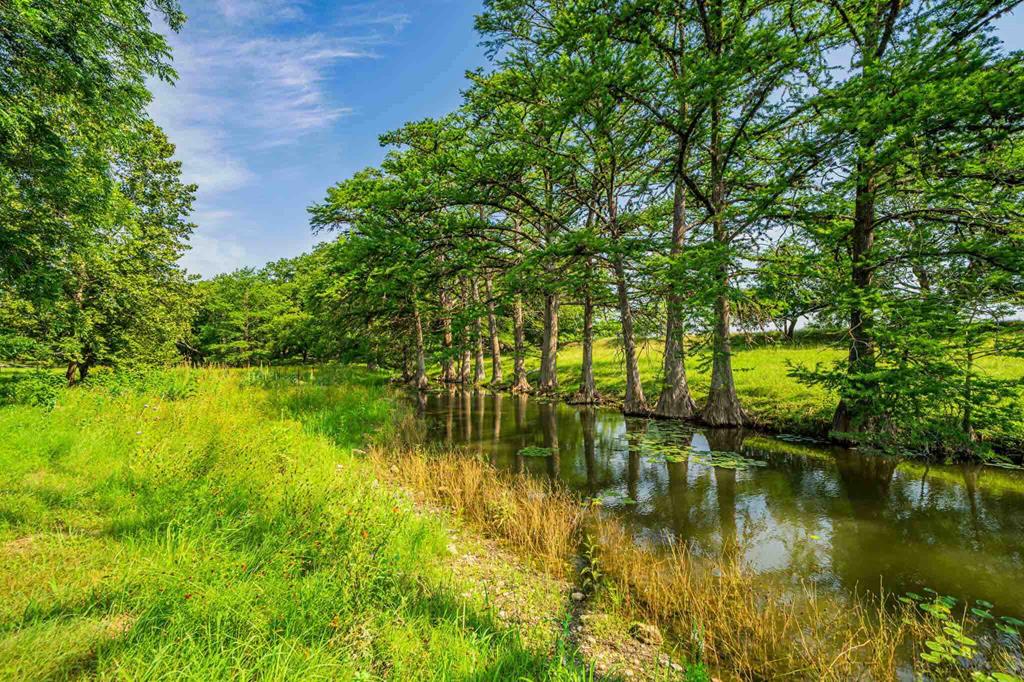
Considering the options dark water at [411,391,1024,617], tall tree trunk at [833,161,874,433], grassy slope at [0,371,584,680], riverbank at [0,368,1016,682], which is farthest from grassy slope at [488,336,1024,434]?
grassy slope at [0,371,584,680]

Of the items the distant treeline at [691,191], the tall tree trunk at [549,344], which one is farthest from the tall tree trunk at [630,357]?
the tall tree trunk at [549,344]

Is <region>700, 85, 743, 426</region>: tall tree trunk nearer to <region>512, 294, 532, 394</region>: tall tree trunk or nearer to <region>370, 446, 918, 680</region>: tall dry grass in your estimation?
<region>370, 446, 918, 680</region>: tall dry grass

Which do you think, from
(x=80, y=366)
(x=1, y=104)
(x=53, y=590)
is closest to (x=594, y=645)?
(x=53, y=590)

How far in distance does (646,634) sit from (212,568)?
4518 millimetres

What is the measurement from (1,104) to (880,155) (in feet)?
66.9

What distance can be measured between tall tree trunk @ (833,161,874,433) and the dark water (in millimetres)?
1129

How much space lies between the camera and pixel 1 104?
8609 millimetres

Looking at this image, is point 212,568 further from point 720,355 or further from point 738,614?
point 720,355

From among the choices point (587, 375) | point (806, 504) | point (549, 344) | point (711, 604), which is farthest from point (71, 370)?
point (806, 504)

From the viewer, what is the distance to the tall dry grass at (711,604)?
3.83 meters

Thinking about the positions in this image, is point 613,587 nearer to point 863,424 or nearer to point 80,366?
point 863,424

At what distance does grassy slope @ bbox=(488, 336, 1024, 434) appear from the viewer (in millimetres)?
13812

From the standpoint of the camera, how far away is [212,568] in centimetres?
352

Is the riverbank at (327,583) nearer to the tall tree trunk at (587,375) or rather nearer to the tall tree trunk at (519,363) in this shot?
the tall tree trunk at (587,375)
